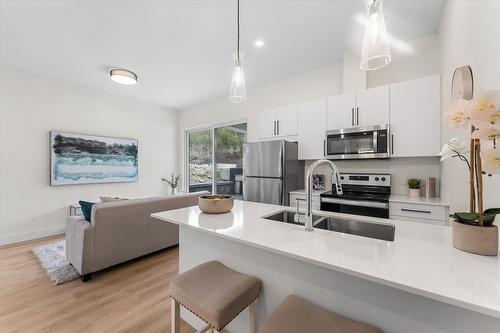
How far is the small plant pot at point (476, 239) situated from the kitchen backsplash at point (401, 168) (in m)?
2.05

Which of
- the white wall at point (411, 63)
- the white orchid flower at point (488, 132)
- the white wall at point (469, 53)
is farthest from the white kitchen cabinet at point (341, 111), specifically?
the white orchid flower at point (488, 132)

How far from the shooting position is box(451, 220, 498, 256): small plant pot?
2.76 ft

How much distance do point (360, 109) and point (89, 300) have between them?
364 centimetres

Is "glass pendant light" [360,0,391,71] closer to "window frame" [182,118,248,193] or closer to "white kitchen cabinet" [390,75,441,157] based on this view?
"white kitchen cabinet" [390,75,441,157]

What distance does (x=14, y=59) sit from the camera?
3.17m

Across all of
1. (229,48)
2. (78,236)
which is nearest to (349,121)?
(229,48)

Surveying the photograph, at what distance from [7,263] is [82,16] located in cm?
314

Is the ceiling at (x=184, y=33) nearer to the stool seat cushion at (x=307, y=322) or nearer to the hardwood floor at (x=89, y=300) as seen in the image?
the stool seat cushion at (x=307, y=322)

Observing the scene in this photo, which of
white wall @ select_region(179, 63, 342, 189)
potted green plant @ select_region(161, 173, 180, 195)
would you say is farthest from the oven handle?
potted green plant @ select_region(161, 173, 180, 195)

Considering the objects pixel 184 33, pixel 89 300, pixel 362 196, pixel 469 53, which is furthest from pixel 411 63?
pixel 89 300

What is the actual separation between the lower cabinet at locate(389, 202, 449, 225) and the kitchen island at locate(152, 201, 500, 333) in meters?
1.09

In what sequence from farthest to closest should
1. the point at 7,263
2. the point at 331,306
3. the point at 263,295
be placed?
1. the point at 7,263
2. the point at 263,295
3. the point at 331,306

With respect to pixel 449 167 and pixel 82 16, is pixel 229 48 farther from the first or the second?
pixel 449 167

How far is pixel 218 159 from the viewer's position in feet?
17.2
